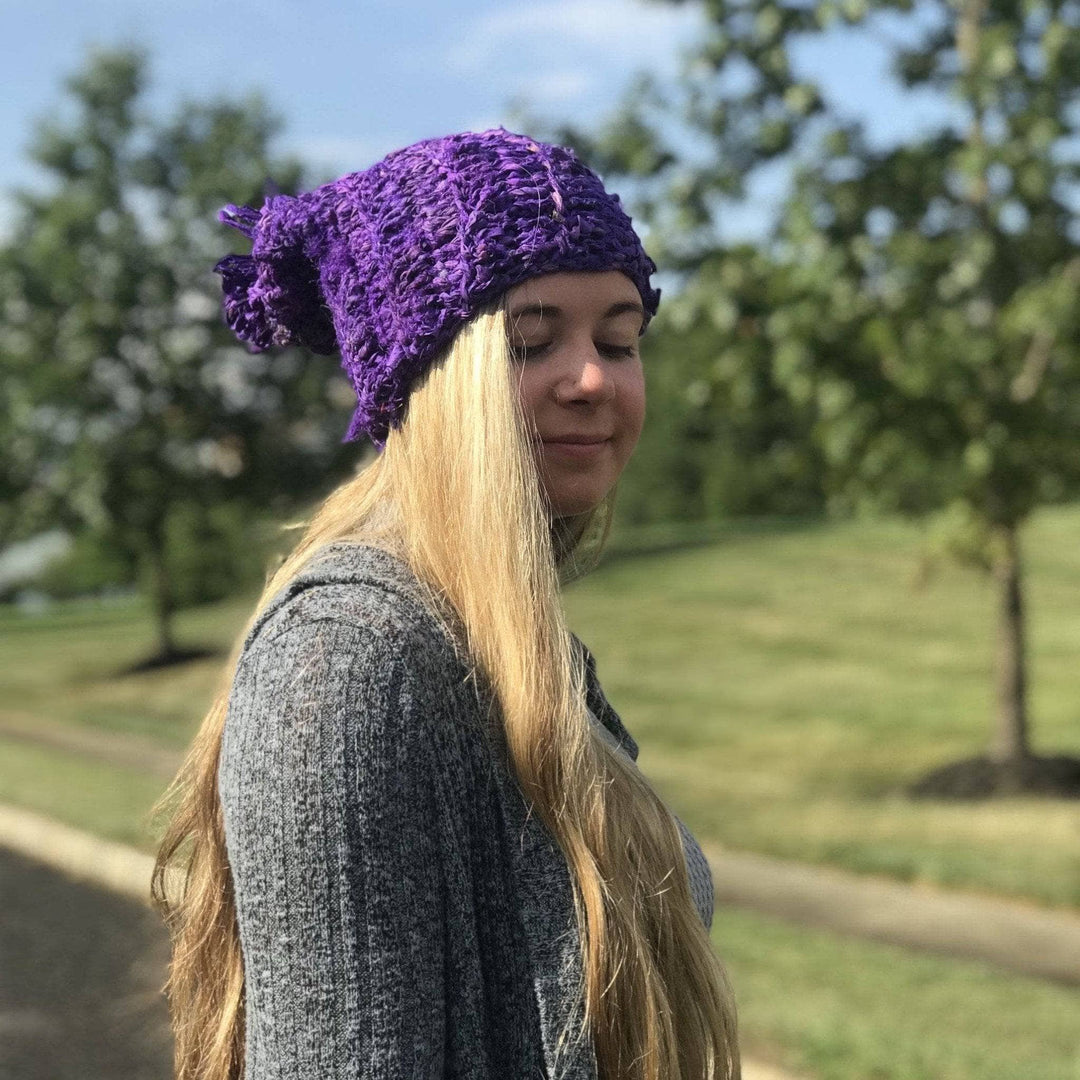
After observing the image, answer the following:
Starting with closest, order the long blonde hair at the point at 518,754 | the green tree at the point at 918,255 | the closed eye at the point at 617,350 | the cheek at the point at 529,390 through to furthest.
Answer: the long blonde hair at the point at 518,754, the cheek at the point at 529,390, the closed eye at the point at 617,350, the green tree at the point at 918,255

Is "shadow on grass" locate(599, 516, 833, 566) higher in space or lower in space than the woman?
lower

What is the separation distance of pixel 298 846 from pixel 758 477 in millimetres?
53084

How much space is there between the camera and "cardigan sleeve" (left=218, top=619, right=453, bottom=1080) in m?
1.34

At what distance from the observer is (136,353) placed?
2309 centimetres

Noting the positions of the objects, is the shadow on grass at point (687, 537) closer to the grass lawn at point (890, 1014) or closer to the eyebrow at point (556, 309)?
the grass lawn at point (890, 1014)

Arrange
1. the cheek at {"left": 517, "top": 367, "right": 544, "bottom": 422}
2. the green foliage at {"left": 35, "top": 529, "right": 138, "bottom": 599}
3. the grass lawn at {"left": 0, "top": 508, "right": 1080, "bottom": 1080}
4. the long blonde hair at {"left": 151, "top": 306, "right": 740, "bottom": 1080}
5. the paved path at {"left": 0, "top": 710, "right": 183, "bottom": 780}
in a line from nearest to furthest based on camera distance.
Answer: the long blonde hair at {"left": 151, "top": 306, "right": 740, "bottom": 1080} → the cheek at {"left": 517, "top": 367, "right": 544, "bottom": 422} → the grass lawn at {"left": 0, "top": 508, "right": 1080, "bottom": 1080} → the paved path at {"left": 0, "top": 710, "right": 183, "bottom": 780} → the green foliage at {"left": 35, "top": 529, "right": 138, "bottom": 599}

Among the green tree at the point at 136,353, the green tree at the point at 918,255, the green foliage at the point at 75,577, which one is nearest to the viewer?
the green tree at the point at 918,255

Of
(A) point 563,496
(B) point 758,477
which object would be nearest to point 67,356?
(A) point 563,496

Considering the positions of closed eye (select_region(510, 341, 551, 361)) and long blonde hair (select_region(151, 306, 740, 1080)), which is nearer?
long blonde hair (select_region(151, 306, 740, 1080))

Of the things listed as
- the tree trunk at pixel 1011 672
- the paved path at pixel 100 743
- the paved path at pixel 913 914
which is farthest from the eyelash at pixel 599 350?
the paved path at pixel 100 743

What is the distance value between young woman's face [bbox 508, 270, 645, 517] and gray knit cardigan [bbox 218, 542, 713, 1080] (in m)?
0.27

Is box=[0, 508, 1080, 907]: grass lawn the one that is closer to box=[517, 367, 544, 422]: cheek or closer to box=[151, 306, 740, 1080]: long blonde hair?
box=[151, 306, 740, 1080]: long blonde hair

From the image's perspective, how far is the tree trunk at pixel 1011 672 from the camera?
1053 cm

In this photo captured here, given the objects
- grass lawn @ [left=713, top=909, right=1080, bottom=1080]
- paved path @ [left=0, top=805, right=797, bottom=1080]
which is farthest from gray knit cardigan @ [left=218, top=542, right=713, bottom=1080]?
grass lawn @ [left=713, top=909, right=1080, bottom=1080]
